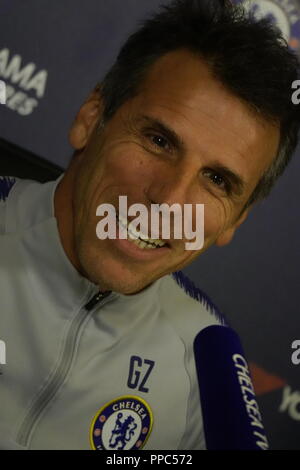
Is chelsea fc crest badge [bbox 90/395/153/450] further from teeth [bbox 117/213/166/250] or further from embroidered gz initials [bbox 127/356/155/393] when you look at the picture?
teeth [bbox 117/213/166/250]

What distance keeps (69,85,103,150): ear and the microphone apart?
0.37m

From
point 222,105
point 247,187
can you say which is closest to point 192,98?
point 222,105

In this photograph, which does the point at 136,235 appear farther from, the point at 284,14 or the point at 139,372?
the point at 284,14

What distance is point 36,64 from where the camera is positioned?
96 centimetres

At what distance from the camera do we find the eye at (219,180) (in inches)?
27.0

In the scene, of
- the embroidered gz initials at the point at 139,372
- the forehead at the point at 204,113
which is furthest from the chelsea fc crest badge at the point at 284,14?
the embroidered gz initials at the point at 139,372

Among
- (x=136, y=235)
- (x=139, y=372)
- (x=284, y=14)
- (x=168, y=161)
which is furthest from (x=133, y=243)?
(x=284, y=14)

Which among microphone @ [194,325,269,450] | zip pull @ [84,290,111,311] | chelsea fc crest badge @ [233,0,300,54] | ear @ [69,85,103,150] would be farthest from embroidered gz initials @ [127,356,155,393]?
chelsea fc crest badge @ [233,0,300,54]

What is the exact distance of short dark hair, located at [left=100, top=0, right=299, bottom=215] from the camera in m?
0.70

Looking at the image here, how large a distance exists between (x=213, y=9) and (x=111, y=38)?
0.24 metres

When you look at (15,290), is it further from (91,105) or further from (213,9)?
(213,9)

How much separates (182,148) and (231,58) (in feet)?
0.50

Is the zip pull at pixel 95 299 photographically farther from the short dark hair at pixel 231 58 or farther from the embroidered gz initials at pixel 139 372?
the short dark hair at pixel 231 58
